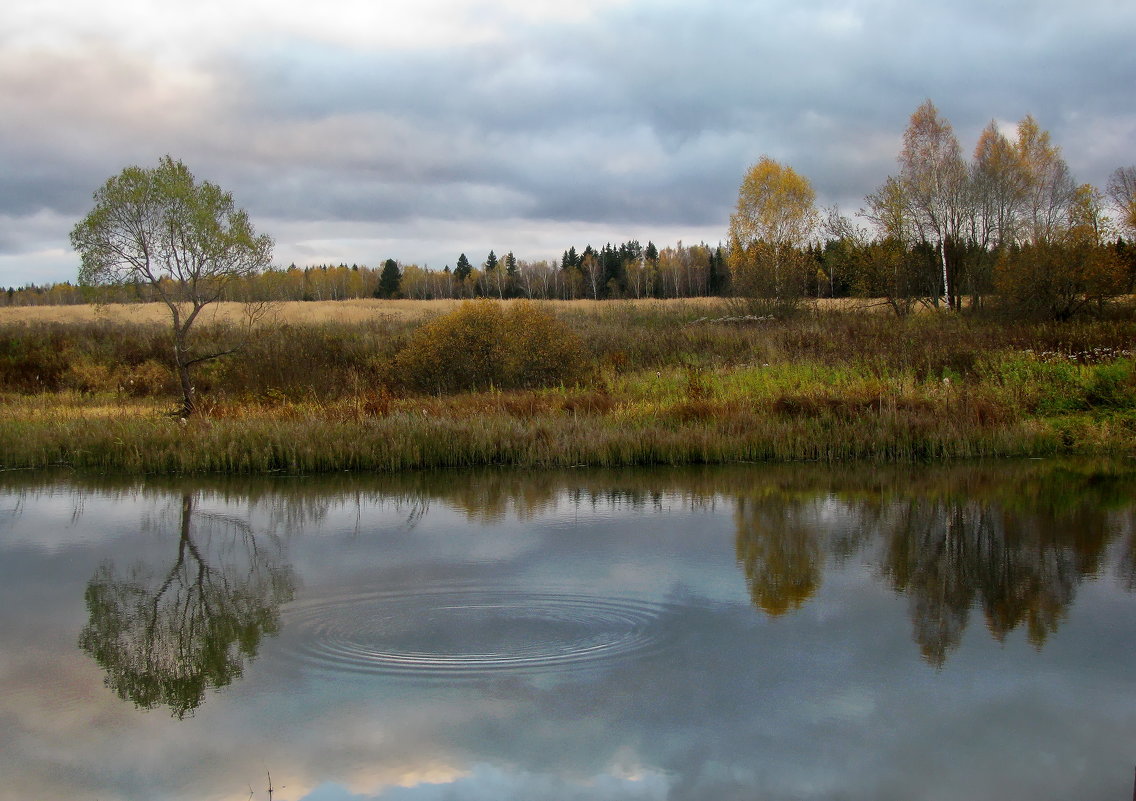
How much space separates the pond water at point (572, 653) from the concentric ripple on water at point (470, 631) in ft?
0.08

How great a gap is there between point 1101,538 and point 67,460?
12.7 m

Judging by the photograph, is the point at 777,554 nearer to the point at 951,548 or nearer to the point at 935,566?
the point at 935,566

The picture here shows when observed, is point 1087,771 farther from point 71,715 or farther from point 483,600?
point 71,715

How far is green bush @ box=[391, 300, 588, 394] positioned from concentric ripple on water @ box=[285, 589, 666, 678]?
42.6 ft

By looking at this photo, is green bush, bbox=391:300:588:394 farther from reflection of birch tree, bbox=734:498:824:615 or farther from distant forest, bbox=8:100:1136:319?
reflection of birch tree, bbox=734:498:824:615

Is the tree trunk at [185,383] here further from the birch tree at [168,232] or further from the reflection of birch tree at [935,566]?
the reflection of birch tree at [935,566]

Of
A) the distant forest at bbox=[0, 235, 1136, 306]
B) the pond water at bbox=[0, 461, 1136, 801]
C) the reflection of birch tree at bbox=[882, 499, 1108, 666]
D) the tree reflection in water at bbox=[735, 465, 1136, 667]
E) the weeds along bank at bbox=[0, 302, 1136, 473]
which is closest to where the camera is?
the pond water at bbox=[0, 461, 1136, 801]

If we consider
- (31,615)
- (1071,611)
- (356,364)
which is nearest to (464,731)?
(31,615)

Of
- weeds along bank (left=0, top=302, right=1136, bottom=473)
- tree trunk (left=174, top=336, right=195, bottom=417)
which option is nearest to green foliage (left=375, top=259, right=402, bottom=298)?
weeds along bank (left=0, top=302, right=1136, bottom=473)

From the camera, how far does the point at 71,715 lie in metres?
4.52

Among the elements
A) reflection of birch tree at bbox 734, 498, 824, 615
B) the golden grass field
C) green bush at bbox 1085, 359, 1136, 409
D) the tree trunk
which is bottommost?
reflection of birch tree at bbox 734, 498, 824, 615

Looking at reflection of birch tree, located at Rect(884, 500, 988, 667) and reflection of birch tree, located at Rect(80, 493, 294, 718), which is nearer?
reflection of birch tree, located at Rect(80, 493, 294, 718)

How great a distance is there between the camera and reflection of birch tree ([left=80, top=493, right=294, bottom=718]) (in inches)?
195

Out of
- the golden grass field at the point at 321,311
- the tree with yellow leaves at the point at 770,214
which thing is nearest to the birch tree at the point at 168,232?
the golden grass field at the point at 321,311
